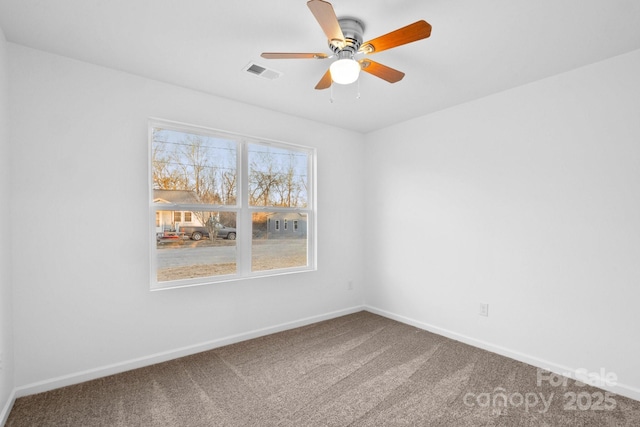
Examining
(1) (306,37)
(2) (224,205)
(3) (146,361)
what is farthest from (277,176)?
(3) (146,361)

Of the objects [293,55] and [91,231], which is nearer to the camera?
[293,55]

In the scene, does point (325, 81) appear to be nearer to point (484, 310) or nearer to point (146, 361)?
point (484, 310)

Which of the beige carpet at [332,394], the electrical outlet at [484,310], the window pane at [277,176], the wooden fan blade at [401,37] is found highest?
the wooden fan blade at [401,37]

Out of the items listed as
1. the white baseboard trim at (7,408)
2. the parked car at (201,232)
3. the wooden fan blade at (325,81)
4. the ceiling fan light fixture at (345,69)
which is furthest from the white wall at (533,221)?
the white baseboard trim at (7,408)

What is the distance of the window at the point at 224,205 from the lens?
9.75 feet

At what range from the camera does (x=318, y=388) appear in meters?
2.43

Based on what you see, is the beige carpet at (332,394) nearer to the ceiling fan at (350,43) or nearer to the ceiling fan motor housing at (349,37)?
the ceiling fan at (350,43)

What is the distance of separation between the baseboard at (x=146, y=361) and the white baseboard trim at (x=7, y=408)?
37 mm

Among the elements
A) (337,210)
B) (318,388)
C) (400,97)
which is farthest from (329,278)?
(400,97)

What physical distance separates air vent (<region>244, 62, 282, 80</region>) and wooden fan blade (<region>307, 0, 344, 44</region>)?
0.89 metres

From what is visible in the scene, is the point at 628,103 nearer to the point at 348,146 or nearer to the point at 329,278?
the point at 348,146

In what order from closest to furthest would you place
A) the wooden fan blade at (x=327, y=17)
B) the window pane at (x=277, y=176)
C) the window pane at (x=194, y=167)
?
the wooden fan blade at (x=327, y=17)
the window pane at (x=194, y=167)
the window pane at (x=277, y=176)

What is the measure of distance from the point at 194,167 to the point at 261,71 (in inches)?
46.0

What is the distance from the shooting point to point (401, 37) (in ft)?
5.75
